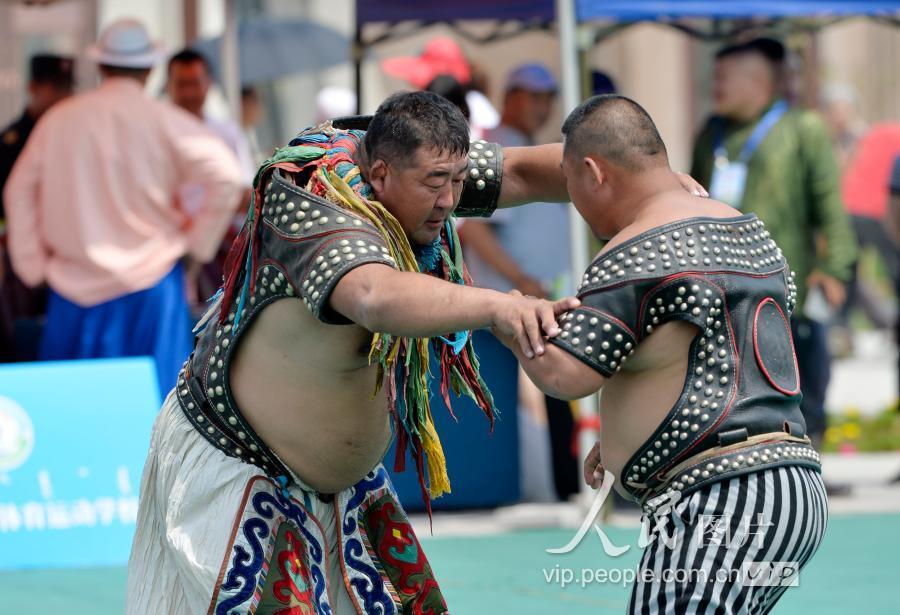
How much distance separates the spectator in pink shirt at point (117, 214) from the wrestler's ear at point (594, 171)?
411 centimetres

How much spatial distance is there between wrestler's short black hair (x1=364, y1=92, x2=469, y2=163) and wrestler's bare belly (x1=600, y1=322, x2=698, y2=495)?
57 cm

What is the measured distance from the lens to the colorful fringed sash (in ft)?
10.1

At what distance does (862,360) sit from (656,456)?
36.2 feet

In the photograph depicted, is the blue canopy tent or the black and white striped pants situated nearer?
the black and white striped pants

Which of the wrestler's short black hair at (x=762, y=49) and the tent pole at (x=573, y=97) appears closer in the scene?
the tent pole at (x=573, y=97)

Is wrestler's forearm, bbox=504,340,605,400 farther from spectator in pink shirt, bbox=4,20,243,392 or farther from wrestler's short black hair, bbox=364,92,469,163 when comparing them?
Answer: spectator in pink shirt, bbox=4,20,243,392

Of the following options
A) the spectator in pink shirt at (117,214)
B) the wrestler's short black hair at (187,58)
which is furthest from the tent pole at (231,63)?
the spectator in pink shirt at (117,214)

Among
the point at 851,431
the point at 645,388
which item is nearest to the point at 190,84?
the point at 851,431

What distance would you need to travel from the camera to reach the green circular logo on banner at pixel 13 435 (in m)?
6.29

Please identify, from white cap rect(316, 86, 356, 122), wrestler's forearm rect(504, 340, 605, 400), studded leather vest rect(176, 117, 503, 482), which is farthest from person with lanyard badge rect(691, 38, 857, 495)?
wrestler's forearm rect(504, 340, 605, 400)

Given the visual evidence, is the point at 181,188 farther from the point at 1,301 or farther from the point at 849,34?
the point at 849,34

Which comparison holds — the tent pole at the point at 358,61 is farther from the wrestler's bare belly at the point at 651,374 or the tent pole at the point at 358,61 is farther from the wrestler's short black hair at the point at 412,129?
the wrestler's bare belly at the point at 651,374

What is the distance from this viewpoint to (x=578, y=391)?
294 centimetres

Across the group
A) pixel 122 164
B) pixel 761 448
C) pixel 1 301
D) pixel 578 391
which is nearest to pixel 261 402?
pixel 578 391
